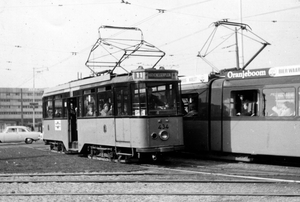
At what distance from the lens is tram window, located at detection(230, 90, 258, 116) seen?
46.3 ft

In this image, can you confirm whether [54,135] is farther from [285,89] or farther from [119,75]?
[285,89]

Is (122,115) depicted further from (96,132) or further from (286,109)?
(286,109)

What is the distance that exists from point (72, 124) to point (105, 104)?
429 cm

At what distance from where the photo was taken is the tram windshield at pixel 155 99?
45.4ft

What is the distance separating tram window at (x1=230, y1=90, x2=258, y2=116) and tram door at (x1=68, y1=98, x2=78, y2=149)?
7198 millimetres

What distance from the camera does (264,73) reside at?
45.5ft

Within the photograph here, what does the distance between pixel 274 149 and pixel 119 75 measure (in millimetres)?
5418

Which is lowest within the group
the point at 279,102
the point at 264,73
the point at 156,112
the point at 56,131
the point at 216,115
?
the point at 56,131

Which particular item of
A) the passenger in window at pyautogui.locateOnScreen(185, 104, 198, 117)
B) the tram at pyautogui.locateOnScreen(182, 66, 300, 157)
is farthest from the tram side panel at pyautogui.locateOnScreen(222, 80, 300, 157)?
the passenger in window at pyautogui.locateOnScreen(185, 104, 198, 117)

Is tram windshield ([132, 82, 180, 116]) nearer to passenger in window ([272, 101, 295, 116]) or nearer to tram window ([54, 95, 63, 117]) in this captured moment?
passenger in window ([272, 101, 295, 116])

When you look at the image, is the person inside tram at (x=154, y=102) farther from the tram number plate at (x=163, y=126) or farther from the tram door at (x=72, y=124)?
the tram door at (x=72, y=124)

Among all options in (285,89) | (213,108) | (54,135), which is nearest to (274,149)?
(285,89)

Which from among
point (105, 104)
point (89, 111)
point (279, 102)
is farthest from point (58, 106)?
point (279, 102)

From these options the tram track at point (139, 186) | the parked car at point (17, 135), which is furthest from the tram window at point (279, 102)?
the parked car at point (17, 135)
